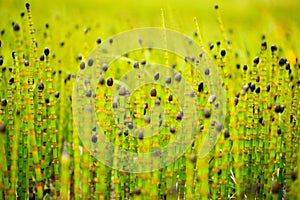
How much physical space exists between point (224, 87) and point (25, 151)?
0.92m

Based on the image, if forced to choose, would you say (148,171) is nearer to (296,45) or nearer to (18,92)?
(18,92)

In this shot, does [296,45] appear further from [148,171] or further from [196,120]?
[148,171]

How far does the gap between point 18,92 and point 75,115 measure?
9.0 inches

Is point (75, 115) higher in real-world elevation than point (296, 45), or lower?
lower

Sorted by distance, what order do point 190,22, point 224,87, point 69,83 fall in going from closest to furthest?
point 224,87
point 69,83
point 190,22

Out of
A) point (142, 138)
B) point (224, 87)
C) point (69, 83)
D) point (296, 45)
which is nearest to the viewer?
point (142, 138)

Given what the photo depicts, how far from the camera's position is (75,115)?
1.66 metres

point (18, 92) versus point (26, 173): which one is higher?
point (18, 92)

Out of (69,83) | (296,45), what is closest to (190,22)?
(296,45)

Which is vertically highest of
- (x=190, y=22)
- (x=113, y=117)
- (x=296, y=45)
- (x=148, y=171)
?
(x=190, y=22)

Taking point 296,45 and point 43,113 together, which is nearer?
point 43,113

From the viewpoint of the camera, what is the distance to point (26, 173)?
1.69m

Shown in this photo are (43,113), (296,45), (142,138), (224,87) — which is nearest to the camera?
(142,138)

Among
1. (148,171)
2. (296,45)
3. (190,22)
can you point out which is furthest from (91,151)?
(190,22)
